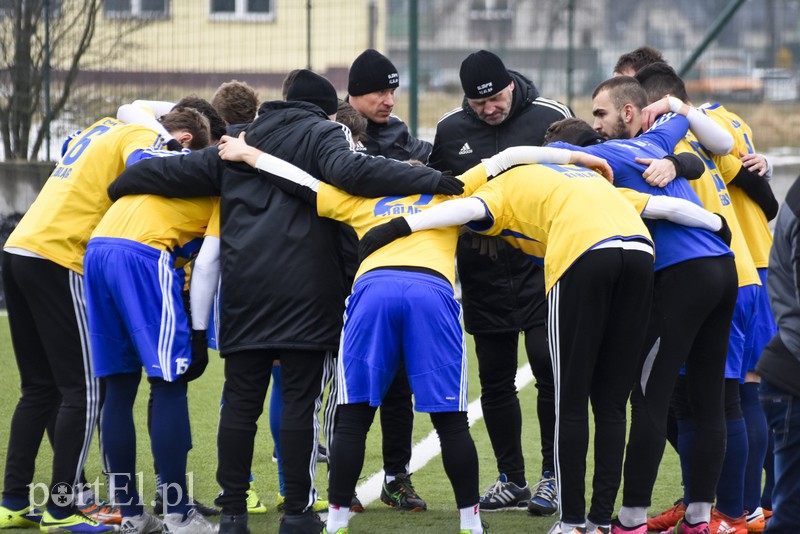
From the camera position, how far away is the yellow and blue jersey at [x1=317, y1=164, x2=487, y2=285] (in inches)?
171

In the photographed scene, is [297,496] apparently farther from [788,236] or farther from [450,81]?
[450,81]

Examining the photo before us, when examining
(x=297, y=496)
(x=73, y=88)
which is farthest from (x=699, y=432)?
(x=73, y=88)

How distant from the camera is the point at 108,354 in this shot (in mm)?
4641

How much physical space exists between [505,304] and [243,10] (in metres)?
6.86

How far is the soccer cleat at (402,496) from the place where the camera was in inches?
207

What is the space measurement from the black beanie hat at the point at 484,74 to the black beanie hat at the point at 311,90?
0.82m

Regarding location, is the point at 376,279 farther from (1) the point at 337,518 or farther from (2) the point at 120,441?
(2) the point at 120,441

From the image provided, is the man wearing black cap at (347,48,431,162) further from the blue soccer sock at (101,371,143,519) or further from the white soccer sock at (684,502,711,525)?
the white soccer sock at (684,502,711,525)

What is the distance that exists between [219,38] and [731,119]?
725 cm

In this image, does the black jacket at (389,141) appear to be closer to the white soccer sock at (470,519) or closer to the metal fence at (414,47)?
the white soccer sock at (470,519)

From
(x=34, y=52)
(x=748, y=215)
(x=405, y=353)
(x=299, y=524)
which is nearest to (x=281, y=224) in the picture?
(x=405, y=353)

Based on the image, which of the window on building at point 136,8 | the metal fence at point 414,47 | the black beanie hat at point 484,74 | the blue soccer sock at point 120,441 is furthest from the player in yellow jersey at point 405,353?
the window on building at point 136,8

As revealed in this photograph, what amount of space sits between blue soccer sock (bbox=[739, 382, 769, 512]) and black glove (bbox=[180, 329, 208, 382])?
245 centimetres

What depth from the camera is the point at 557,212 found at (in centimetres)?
426
